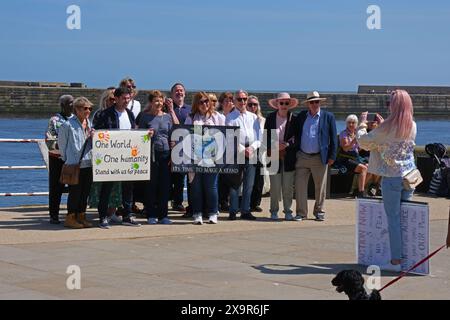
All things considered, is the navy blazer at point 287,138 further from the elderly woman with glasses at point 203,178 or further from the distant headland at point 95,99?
the distant headland at point 95,99

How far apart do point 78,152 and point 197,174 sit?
173 centimetres

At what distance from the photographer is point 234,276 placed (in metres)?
9.88

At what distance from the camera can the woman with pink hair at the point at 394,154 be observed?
33.4 ft

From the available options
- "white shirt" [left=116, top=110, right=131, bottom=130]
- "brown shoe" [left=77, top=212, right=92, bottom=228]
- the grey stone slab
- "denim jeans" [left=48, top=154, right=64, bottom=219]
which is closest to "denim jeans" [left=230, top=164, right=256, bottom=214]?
"white shirt" [left=116, top=110, right=131, bottom=130]

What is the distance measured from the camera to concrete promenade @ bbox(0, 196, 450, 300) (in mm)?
9094

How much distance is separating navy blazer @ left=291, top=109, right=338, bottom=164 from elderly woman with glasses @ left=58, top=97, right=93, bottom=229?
9.69ft

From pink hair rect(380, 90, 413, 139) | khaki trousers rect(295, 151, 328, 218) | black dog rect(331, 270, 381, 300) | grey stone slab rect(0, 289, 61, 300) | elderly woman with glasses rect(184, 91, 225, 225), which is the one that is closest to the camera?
black dog rect(331, 270, 381, 300)

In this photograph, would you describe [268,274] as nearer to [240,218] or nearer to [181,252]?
[181,252]

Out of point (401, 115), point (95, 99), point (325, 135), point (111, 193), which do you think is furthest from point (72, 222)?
point (95, 99)

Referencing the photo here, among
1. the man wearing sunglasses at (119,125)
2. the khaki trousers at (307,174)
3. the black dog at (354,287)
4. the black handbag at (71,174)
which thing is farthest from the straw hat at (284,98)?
the black dog at (354,287)

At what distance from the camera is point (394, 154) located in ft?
33.8

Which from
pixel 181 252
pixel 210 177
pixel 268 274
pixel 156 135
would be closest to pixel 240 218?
Answer: pixel 210 177

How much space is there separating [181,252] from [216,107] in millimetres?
3949

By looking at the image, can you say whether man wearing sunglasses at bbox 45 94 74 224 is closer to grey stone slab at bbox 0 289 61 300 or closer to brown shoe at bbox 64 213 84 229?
brown shoe at bbox 64 213 84 229
